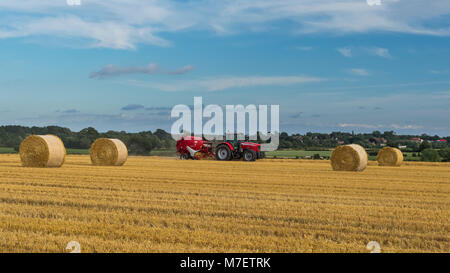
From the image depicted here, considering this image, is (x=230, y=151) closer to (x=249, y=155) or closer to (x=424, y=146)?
(x=249, y=155)

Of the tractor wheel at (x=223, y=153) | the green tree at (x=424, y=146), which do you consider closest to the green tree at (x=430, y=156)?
the green tree at (x=424, y=146)

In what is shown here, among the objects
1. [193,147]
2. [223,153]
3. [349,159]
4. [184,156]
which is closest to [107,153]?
[223,153]

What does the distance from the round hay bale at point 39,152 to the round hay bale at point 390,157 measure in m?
17.8

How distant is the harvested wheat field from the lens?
6438 millimetres

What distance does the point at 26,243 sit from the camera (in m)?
6.34

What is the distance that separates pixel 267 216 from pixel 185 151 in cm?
2458

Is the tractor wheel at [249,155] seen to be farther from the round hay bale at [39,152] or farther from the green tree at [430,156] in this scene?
the green tree at [430,156]

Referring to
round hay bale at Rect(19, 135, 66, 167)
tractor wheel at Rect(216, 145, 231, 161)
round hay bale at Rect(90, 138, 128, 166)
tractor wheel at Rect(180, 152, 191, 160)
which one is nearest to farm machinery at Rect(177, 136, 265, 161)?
tractor wheel at Rect(216, 145, 231, 161)

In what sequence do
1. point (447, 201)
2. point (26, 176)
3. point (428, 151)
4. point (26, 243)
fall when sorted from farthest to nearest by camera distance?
point (428, 151), point (26, 176), point (447, 201), point (26, 243)

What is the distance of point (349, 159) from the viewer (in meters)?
21.7

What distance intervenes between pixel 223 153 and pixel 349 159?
31.3 feet

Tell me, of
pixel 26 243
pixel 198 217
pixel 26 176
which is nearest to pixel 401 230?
pixel 198 217

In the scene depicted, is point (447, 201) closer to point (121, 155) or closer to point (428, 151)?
point (121, 155)

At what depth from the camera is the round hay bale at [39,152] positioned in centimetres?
1989
